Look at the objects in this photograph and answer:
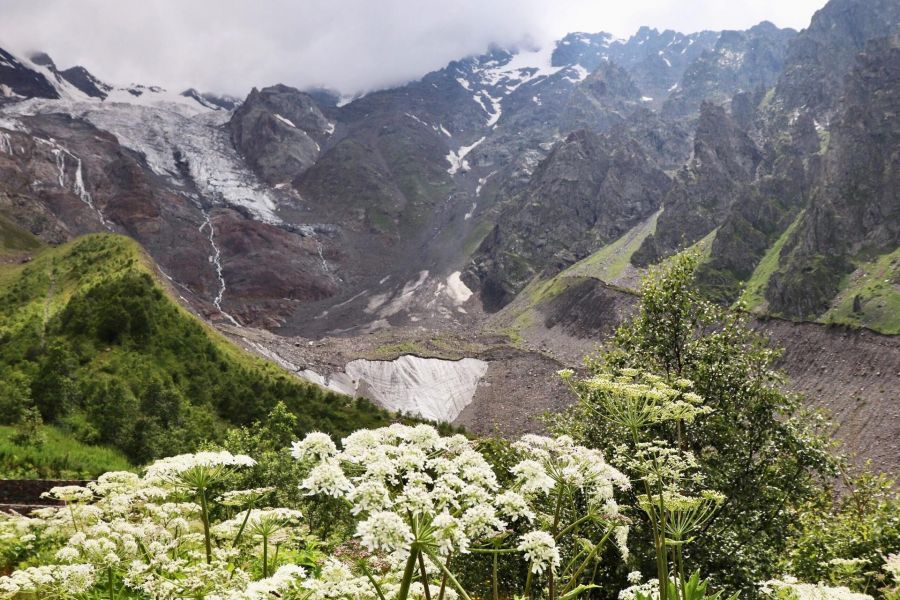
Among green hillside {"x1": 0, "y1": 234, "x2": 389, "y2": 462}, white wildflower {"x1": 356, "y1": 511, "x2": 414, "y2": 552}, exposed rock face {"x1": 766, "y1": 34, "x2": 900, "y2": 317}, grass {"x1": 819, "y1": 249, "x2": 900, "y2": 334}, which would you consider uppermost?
exposed rock face {"x1": 766, "y1": 34, "x2": 900, "y2": 317}

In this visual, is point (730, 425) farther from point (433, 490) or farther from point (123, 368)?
point (123, 368)

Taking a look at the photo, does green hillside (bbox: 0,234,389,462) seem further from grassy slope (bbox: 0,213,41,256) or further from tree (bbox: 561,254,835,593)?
grassy slope (bbox: 0,213,41,256)

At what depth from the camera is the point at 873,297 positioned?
140 metres

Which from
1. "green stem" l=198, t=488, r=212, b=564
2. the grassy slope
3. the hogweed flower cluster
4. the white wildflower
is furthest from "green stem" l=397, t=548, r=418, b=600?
the grassy slope

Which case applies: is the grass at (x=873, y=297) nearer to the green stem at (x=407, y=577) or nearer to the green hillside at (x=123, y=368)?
the green hillside at (x=123, y=368)

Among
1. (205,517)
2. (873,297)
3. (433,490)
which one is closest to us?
(433,490)

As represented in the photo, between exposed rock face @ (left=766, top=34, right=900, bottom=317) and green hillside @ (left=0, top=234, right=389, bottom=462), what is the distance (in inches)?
5868

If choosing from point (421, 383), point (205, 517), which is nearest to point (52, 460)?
point (205, 517)

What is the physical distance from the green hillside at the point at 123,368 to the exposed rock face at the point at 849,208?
489 feet

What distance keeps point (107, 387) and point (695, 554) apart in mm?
37745

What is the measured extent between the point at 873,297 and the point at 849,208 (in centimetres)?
5239

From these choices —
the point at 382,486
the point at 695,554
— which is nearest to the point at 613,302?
the point at 695,554

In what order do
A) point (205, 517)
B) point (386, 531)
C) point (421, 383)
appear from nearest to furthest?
point (386, 531), point (205, 517), point (421, 383)

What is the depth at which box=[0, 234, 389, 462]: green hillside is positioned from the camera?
33.3m
